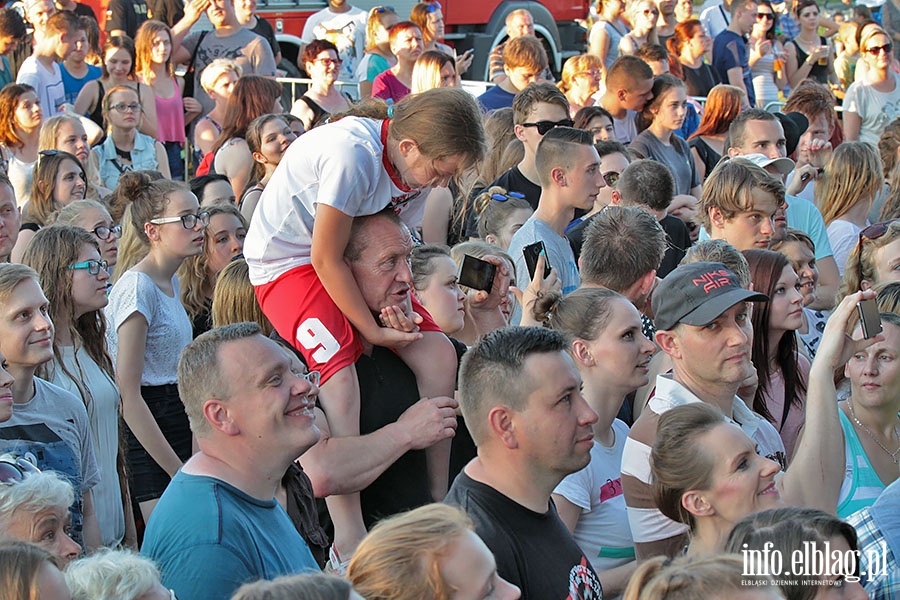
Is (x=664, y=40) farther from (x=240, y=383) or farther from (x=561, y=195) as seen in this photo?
(x=240, y=383)

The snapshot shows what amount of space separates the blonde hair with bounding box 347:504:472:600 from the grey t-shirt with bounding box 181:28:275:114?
29.8ft

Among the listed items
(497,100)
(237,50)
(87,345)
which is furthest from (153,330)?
(237,50)

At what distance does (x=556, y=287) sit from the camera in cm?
463

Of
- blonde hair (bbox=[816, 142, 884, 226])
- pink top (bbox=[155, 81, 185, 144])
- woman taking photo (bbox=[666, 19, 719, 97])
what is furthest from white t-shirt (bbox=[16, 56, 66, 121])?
woman taking photo (bbox=[666, 19, 719, 97])

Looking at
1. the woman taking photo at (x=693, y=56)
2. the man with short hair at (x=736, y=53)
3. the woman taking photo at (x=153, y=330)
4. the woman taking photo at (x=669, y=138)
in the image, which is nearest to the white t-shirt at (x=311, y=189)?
the woman taking photo at (x=153, y=330)

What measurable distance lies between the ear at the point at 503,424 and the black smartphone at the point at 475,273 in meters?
1.53

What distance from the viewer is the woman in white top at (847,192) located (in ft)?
24.0

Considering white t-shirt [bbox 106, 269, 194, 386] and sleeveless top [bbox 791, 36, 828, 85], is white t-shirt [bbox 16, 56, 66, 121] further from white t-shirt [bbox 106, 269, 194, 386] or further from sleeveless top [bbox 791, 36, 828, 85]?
sleeveless top [bbox 791, 36, 828, 85]

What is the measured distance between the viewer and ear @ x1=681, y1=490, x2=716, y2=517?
3527 mm

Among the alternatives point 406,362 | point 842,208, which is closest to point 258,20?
point 842,208

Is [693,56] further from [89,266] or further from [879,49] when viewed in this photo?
[89,266]

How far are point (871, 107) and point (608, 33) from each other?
298 centimetres

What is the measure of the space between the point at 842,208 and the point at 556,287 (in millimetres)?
3545

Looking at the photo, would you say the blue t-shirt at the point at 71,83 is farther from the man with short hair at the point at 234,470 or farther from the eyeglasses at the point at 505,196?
the man with short hair at the point at 234,470
